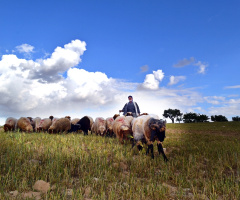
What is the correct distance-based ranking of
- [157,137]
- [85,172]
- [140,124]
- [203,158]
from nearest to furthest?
1. [85,172]
2. [157,137]
3. [203,158]
4. [140,124]

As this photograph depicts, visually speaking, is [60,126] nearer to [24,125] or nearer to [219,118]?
[24,125]

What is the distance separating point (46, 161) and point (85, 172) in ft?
4.76

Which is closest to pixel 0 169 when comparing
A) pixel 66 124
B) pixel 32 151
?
pixel 32 151

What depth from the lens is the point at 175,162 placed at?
19.5 feet

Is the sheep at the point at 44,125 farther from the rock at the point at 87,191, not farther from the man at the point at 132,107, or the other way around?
the rock at the point at 87,191

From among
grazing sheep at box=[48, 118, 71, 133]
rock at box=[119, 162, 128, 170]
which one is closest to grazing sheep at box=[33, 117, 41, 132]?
grazing sheep at box=[48, 118, 71, 133]

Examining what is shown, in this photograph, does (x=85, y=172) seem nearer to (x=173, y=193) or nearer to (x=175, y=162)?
(x=173, y=193)

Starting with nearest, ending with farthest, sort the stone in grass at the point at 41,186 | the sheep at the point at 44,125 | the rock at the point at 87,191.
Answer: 1. the rock at the point at 87,191
2. the stone in grass at the point at 41,186
3. the sheep at the point at 44,125

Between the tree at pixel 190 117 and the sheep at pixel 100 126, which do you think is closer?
the sheep at pixel 100 126

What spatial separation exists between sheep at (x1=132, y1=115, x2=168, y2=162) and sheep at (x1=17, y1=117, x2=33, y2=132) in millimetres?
9175

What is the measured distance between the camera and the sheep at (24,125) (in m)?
13.6

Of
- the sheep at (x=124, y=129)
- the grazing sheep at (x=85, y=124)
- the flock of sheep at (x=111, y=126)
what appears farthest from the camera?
the grazing sheep at (x=85, y=124)

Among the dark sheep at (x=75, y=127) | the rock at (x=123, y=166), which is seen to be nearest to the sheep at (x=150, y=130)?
the rock at (x=123, y=166)

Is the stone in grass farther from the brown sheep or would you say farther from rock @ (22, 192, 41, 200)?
the brown sheep
